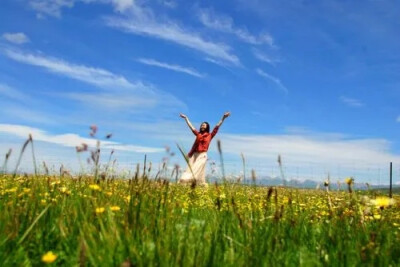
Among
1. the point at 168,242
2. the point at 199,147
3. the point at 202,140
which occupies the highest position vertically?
the point at 202,140

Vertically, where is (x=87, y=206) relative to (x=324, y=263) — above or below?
above

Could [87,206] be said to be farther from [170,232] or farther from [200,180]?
[200,180]

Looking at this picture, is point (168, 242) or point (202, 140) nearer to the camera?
point (168, 242)

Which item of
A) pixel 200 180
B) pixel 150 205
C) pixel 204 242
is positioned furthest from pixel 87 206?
pixel 200 180

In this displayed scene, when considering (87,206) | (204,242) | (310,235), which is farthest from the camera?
(310,235)

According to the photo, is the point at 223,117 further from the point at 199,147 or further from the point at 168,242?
the point at 168,242

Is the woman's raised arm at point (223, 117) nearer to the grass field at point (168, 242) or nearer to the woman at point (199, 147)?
the woman at point (199, 147)

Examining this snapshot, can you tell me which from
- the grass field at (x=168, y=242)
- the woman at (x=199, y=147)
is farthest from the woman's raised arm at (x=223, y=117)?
the grass field at (x=168, y=242)

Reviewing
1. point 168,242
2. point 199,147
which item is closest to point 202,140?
point 199,147

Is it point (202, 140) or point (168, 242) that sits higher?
point (202, 140)

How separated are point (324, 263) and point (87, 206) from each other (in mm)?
2200

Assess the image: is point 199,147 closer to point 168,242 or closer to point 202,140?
point 202,140

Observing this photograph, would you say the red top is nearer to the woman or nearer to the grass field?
the woman

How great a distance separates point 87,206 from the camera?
427 centimetres
